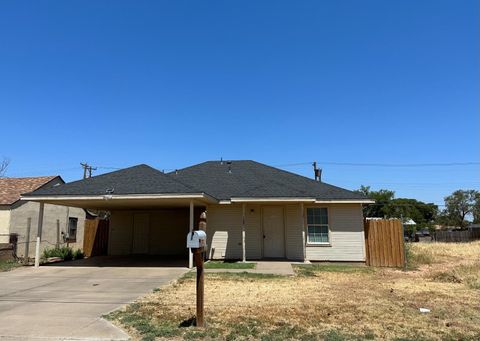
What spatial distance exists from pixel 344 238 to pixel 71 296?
11.3 metres

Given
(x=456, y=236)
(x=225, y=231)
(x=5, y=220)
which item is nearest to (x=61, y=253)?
(x=5, y=220)

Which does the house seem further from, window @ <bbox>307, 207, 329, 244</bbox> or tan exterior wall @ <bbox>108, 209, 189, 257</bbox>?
tan exterior wall @ <bbox>108, 209, 189, 257</bbox>

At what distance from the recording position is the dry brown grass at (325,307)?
596cm

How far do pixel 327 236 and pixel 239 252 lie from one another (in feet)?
12.7

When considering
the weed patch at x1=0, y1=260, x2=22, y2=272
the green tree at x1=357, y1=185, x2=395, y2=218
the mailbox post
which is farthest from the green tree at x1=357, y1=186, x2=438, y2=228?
the mailbox post

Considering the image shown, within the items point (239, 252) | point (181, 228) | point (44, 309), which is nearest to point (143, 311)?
point (44, 309)

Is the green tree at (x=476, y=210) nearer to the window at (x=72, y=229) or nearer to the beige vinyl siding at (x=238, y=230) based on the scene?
the beige vinyl siding at (x=238, y=230)

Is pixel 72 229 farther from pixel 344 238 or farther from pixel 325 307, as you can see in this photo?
pixel 325 307

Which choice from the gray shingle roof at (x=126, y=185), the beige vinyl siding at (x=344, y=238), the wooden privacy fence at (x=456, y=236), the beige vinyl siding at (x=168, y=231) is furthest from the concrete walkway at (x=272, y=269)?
the wooden privacy fence at (x=456, y=236)

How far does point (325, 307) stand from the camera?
762 cm

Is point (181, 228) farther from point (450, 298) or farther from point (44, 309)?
point (450, 298)

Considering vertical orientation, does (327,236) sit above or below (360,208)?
below

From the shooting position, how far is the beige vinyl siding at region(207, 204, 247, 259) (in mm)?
A: 16797

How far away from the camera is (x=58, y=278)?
12.0 metres
